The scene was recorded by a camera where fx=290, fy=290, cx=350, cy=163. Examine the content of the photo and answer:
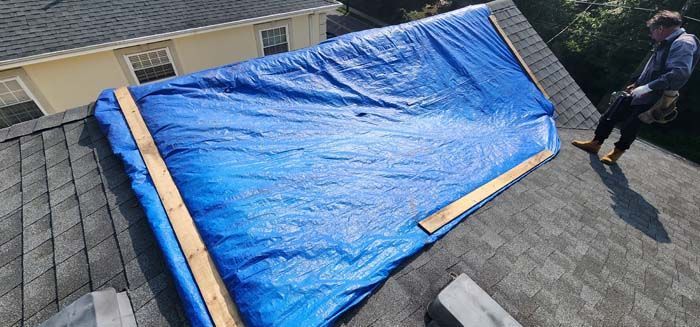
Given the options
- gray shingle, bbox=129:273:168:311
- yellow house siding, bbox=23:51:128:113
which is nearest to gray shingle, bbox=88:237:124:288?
gray shingle, bbox=129:273:168:311

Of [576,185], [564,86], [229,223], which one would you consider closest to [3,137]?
[229,223]

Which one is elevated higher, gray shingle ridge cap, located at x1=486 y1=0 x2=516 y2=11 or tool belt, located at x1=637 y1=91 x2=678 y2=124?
gray shingle ridge cap, located at x1=486 y1=0 x2=516 y2=11

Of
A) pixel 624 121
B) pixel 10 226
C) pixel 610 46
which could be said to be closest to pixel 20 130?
pixel 10 226

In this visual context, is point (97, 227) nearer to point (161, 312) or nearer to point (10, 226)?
point (10, 226)

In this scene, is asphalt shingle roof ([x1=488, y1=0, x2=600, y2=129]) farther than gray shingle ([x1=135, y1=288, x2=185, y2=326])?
Yes

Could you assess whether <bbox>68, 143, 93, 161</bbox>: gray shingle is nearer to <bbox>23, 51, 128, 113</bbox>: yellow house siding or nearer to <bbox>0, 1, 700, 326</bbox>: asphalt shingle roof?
<bbox>0, 1, 700, 326</bbox>: asphalt shingle roof

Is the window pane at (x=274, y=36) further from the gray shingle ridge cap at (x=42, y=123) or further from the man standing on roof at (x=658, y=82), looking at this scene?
the man standing on roof at (x=658, y=82)

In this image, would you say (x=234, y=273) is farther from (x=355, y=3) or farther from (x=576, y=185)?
(x=355, y=3)
